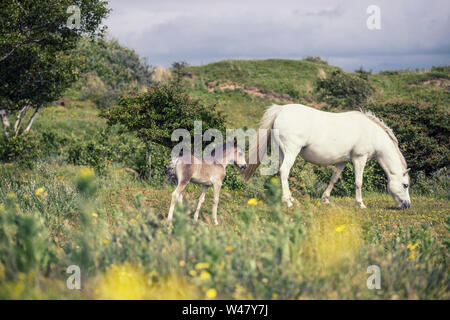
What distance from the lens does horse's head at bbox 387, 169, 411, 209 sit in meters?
9.59

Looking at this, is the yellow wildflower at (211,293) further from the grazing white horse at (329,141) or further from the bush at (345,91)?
the bush at (345,91)

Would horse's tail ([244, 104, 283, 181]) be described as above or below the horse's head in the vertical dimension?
above

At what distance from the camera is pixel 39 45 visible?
10398mm

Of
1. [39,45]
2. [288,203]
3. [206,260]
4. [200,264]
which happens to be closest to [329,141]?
[288,203]

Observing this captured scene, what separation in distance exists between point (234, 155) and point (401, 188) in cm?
451

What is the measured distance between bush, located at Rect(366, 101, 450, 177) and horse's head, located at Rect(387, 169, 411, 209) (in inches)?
150

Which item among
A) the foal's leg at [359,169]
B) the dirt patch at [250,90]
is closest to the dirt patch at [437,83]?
the dirt patch at [250,90]

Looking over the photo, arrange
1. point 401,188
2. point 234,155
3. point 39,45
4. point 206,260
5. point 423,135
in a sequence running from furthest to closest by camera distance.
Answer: point 423,135
point 39,45
point 401,188
point 234,155
point 206,260

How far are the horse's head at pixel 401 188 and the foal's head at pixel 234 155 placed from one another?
4.15m

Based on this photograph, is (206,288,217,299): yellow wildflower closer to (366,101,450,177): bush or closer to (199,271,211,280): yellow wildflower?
(199,271,211,280): yellow wildflower

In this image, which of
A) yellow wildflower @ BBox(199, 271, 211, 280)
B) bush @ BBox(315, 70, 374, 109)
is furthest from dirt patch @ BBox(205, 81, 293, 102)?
yellow wildflower @ BBox(199, 271, 211, 280)

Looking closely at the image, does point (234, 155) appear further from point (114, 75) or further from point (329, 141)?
point (114, 75)

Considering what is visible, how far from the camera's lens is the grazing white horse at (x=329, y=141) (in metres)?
8.89

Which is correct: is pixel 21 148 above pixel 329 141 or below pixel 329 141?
above
